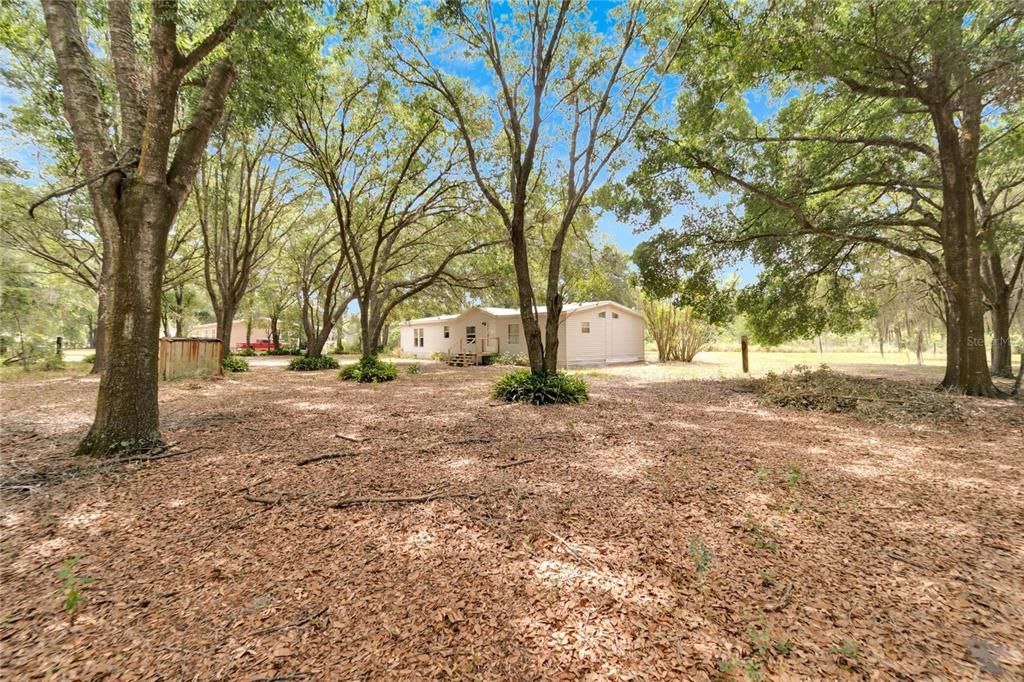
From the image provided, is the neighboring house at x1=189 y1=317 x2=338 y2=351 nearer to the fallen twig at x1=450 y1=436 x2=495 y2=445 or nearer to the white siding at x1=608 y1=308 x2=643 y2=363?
the white siding at x1=608 y1=308 x2=643 y2=363

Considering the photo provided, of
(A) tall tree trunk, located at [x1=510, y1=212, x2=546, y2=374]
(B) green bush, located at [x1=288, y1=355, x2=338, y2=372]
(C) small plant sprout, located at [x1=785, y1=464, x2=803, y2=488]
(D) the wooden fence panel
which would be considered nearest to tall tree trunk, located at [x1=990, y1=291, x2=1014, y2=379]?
(C) small plant sprout, located at [x1=785, y1=464, x2=803, y2=488]

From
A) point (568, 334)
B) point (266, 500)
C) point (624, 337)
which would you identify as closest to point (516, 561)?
point (266, 500)

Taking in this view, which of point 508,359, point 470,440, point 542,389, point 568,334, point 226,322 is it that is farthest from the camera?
point 508,359

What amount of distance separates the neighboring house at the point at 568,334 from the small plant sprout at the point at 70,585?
49.9 ft

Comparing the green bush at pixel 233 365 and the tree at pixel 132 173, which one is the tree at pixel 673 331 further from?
the tree at pixel 132 173

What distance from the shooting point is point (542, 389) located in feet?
25.8

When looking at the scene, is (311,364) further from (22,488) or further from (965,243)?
(965,243)

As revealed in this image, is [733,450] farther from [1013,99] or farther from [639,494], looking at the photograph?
[1013,99]

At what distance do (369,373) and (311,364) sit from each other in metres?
5.13

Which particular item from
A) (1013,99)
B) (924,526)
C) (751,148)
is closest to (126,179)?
(924,526)

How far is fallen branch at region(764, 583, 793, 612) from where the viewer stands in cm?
196

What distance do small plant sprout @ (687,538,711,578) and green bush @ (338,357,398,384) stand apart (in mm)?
10273

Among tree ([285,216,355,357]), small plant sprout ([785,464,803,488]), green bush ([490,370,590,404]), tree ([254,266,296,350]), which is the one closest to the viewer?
small plant sprout ([785,464,803,488])

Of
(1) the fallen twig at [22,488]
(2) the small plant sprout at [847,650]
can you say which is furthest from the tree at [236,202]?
(2) the small plant sprout at [847,650]
